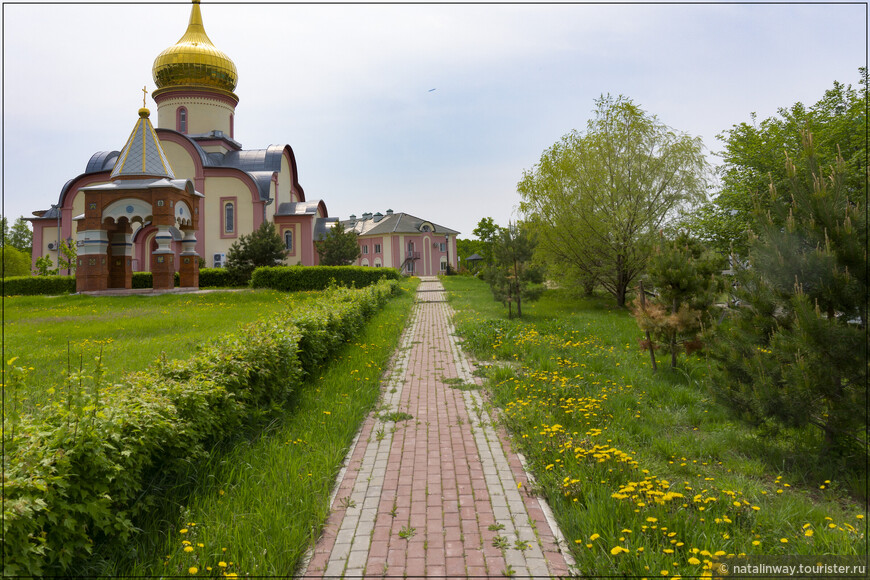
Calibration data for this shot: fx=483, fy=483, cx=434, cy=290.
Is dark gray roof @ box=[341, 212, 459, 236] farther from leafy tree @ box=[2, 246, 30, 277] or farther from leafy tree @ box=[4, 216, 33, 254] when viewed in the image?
leafy tree @ box=[4, 216, 33, 254]

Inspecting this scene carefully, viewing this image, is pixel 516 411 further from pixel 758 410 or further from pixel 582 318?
pixel 582 318

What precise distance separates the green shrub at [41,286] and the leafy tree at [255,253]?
7.75 meters

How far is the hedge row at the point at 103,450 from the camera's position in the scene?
2285 millimetres

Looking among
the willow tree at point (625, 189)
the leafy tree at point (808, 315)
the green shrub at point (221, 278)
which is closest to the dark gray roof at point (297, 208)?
the green shrub at point (221, 278)

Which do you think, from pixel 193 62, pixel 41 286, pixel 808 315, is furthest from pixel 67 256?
pixel 808 315

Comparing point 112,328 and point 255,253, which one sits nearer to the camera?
point 112,328

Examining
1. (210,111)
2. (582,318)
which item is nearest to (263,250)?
(210,111)

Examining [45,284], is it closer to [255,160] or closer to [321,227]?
[255,160]

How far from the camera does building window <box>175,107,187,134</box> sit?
35.0 meters

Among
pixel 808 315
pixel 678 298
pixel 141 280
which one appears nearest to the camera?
pixel 808 315

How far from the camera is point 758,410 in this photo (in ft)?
13.9

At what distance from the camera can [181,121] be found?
115ft

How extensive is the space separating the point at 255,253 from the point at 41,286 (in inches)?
412

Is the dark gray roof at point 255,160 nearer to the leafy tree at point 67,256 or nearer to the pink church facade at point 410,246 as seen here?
the leafy tree at point 67,256
